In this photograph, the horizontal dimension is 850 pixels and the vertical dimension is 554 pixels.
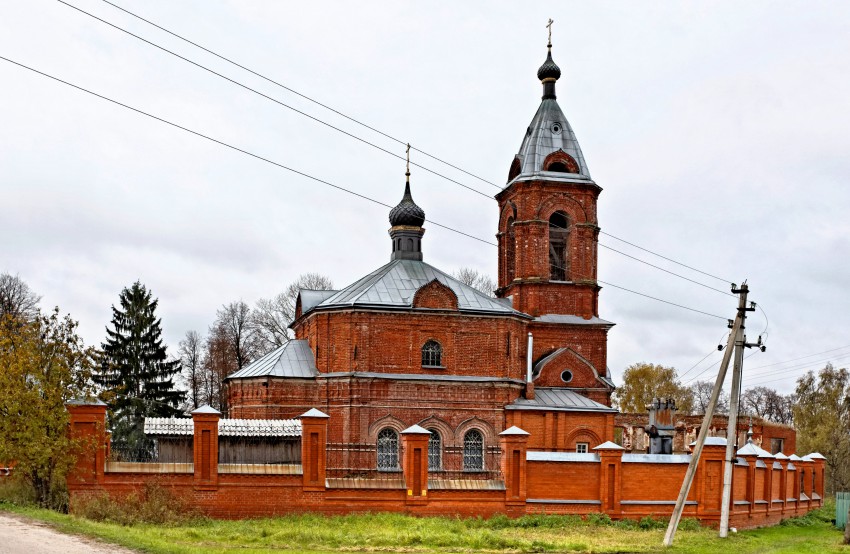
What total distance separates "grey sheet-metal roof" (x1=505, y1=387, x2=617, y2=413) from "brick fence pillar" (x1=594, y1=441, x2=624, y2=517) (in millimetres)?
7345

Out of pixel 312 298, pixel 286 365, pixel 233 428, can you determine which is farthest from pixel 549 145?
pixel 233 428

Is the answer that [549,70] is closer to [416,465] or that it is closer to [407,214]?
[407,214]

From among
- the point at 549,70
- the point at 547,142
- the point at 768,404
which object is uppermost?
the point at 549,70

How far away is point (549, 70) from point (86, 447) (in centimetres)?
2218

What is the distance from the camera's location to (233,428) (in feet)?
80.9

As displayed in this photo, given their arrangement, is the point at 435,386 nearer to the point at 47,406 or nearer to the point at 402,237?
the point at 402,237

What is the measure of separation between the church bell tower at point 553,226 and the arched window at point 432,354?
4822 mm

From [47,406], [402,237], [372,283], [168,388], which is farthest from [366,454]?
[168,388]

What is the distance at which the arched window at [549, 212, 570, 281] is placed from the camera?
35.1 meters

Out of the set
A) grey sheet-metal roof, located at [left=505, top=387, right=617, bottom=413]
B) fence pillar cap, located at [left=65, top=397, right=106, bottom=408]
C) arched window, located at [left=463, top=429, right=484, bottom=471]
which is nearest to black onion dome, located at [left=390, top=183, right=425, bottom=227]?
grey sheet-metal roof, located at [left=505, top=387, right=617, bottom=413]

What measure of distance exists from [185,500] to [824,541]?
14.4 m

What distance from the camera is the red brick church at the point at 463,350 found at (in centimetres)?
2978

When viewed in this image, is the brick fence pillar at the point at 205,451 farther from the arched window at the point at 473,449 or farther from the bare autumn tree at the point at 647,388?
the bare autumn tree at the point at 647,388

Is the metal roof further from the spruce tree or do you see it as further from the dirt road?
the spruce tree
